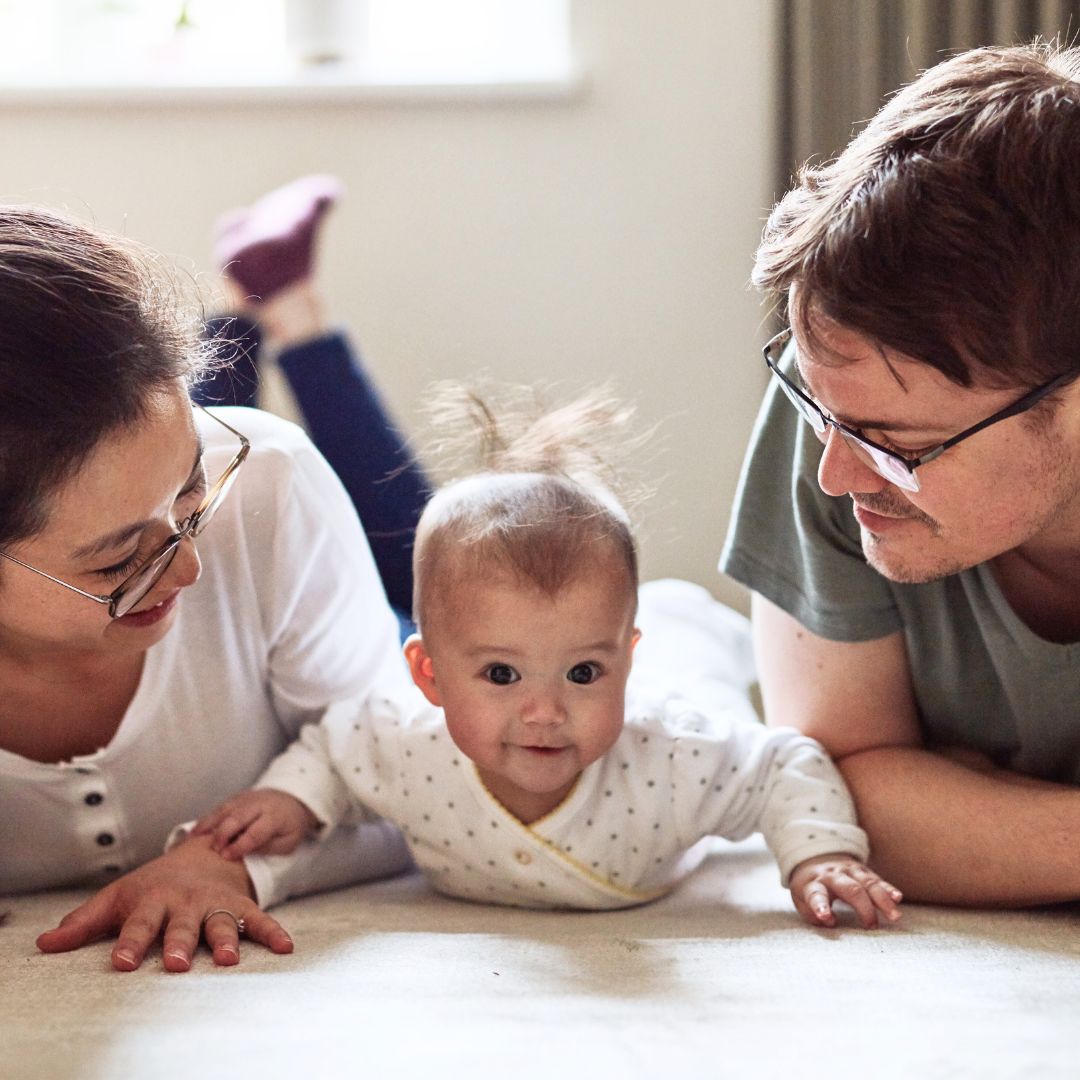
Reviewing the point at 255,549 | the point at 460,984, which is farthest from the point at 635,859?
the point at 255,549

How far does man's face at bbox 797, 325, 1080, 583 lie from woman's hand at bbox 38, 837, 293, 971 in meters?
0.61

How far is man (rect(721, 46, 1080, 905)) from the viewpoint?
41.1 inches

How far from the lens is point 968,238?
3.37 feet

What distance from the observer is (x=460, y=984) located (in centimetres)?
106

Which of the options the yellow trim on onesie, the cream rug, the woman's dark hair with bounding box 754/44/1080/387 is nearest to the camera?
the cream rug

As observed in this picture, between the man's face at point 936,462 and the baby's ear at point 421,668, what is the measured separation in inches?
16.9

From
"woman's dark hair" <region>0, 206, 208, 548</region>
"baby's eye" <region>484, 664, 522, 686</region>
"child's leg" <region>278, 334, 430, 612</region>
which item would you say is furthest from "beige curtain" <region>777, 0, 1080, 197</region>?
"woman's dark hair" <region>0, 206, 208, 548</region>

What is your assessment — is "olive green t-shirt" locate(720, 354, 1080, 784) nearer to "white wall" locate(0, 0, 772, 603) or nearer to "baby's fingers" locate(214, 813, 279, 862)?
"baby's fingers" locate(214, 813, 279, 862)

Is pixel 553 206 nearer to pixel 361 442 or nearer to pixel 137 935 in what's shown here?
pixel 361 442

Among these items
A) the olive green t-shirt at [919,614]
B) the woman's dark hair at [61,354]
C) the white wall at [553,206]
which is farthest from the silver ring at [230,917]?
the white wall at [553,206]

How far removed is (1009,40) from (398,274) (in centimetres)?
120

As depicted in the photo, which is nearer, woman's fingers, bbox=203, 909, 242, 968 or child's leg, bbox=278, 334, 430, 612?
woman's fingers, bbox=203, 909, 242, 968

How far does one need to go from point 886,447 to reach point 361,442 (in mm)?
1113

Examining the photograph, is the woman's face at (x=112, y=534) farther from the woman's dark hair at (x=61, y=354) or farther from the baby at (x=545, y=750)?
the baby at (x=545, y=750)
